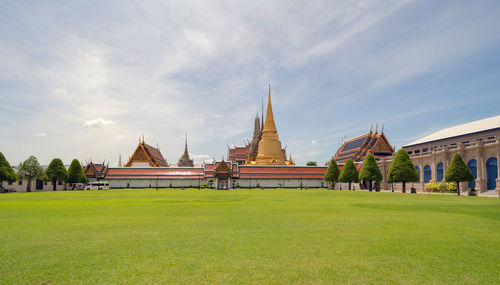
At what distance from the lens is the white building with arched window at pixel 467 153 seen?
3800 centimetres

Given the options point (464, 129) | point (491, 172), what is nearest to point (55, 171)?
point (491, 172)

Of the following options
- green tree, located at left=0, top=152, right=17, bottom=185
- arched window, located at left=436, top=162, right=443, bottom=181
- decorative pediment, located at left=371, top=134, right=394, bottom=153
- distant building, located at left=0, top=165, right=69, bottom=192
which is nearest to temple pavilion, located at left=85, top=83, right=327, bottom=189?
distant building, located at left=0, top=165, right=69, bottom=192

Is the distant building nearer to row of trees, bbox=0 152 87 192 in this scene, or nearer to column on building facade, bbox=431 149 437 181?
row of trees, bbox=0 152 87 192

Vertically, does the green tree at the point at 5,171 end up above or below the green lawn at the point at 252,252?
above

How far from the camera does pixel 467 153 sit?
41.3 metres

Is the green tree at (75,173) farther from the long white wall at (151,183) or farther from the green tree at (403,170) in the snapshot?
the green tree at (403,170)

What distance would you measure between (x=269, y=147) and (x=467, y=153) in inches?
2103

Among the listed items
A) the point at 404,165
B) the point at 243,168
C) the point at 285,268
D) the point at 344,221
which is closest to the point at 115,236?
the point at 285,268

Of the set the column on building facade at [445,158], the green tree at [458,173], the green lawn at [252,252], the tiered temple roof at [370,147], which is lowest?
the green lawn at [252,252]

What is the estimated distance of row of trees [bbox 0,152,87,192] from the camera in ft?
159

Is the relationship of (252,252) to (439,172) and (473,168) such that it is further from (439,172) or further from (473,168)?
(439,172)

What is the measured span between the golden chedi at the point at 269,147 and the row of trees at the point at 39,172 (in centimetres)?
4591

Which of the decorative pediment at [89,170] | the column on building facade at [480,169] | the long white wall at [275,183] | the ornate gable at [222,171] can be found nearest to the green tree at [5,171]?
the decorative pediment at [89,170]

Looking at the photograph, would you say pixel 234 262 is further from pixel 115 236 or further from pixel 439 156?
pixel 439 156
